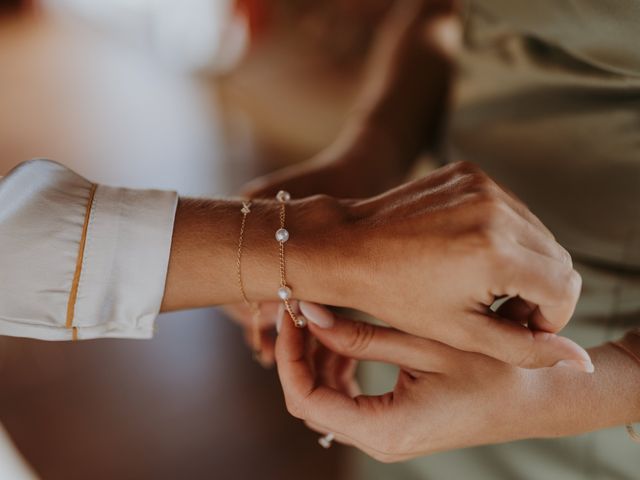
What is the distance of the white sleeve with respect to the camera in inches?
26.8

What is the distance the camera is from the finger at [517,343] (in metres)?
0.65

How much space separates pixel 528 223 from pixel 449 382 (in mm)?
206

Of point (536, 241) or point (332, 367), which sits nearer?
point (536, 241)

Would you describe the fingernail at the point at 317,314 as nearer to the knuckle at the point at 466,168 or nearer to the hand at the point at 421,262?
the hand at the point at 421,262

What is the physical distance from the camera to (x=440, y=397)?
0.71 m

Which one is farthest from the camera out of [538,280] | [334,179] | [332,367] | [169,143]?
[169,143]

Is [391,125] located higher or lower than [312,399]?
higher

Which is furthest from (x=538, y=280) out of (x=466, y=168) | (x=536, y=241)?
(x=466, y=168)

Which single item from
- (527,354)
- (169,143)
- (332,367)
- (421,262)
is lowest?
(169,143)

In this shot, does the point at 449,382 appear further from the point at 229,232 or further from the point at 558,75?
the point at 558,75

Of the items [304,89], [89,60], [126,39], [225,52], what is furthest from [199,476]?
[126,39]

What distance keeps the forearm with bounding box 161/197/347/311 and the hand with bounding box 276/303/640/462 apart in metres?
0.06

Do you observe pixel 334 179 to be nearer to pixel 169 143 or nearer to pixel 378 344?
pixel 378 344

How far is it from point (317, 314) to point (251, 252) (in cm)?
11
